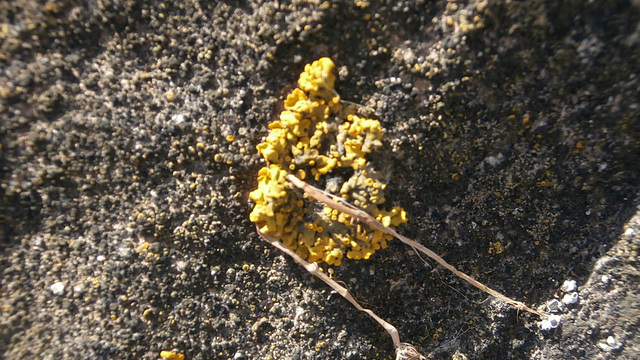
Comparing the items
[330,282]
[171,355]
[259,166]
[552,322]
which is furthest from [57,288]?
[552,322]

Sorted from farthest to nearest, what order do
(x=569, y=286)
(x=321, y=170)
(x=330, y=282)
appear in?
(x=569, y=286)
(x=330, y=282)
(x=321, y=170)

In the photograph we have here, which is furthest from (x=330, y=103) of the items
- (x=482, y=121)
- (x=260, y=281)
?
(x=260, y=281)

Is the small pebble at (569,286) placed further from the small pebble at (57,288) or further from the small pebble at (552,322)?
the small pebble at (57,288)

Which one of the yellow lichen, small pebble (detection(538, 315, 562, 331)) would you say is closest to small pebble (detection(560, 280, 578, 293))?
small pebble (detection(538, 315, 562, 331))

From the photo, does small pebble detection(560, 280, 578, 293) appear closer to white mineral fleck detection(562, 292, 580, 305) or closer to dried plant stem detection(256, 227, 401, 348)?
white mineral fleck detection(562, 292, 580, 305)

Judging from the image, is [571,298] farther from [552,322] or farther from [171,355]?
[171,355]

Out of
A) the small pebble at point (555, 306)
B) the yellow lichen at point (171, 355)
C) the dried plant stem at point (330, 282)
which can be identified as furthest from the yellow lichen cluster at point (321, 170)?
the small pebble at point (555, 306)

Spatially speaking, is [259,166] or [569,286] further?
[569,286]
